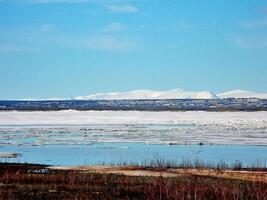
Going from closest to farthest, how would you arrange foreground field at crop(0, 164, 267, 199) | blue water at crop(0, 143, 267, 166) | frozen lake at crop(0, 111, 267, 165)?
foreground field at crop(0, 164, 267, 199) < blue water at crop(0, 143, 267, 166) < frozen lake at crop(0, 111, 267, 165)

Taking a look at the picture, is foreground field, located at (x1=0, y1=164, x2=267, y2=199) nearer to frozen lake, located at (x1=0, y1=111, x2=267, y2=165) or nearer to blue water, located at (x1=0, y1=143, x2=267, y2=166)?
blue water, located at (x1=0, y1=143, x2=267, y2=166)

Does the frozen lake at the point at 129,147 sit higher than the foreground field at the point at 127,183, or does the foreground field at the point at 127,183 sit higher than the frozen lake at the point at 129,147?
the frozen lake at the point at 129,147

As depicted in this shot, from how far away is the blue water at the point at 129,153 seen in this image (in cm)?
3359

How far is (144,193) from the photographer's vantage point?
2061 cm

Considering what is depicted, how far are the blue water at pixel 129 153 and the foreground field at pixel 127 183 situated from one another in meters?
5.21

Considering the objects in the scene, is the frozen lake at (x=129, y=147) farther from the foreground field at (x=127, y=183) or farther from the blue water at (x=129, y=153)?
the foreground field at (x=127, y=183)

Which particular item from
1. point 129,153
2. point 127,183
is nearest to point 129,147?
point 129,153

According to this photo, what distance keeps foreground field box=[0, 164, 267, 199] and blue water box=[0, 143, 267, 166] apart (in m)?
5.21

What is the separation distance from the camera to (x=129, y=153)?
121 ft

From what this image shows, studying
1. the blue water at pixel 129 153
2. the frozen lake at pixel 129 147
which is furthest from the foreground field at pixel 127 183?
the frozen lake at pixel 129 147

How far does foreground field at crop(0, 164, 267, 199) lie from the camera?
19.9 m

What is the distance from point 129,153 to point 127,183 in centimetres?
1439

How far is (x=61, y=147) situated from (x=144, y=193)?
66.7 ft

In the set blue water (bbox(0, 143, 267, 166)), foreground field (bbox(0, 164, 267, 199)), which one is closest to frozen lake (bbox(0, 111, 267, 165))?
blue water (bbox(0, 143, 267, 166))
